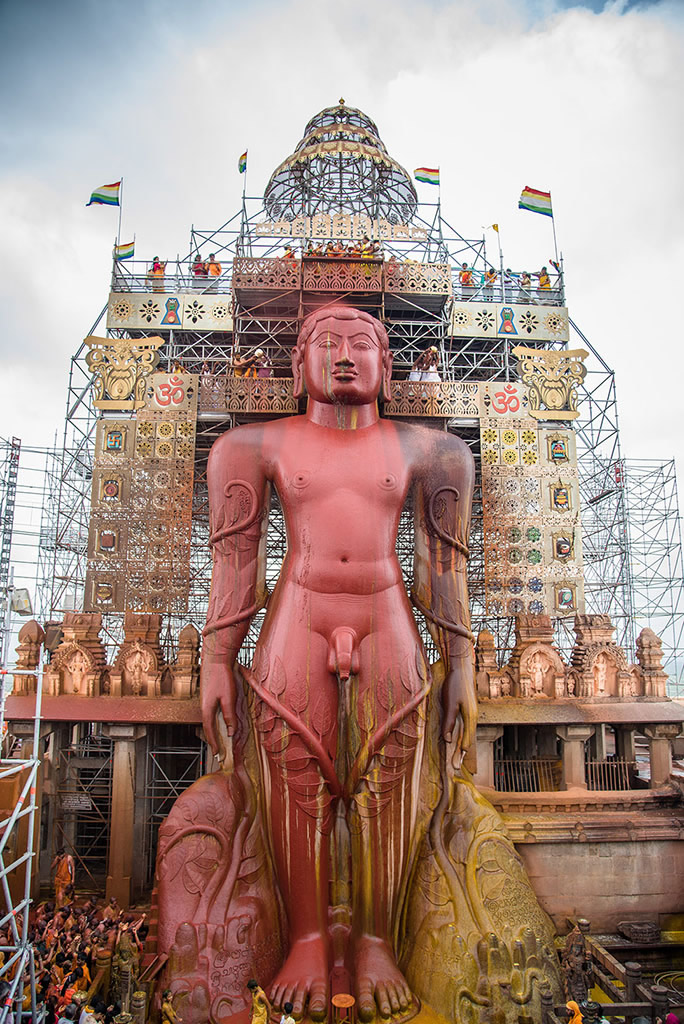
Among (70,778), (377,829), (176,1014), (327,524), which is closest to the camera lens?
(176,1014)

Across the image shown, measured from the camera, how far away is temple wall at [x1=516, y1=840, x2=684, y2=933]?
9.86 meters

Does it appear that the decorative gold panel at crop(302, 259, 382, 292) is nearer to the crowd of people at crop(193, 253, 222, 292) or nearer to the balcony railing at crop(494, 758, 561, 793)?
the crowd of people at crop(193, 253, 222, 292)

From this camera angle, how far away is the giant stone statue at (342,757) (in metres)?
6.59

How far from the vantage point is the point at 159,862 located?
6961 millimetres

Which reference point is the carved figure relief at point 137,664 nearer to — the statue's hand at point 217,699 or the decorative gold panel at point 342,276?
the statue's hand at point 217,699

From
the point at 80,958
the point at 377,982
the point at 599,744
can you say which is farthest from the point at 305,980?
the point at 599,744

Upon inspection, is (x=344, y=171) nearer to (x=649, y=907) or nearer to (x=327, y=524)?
(x=327, y=524)

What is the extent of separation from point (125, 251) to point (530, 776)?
1616cm

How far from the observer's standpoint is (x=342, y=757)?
22.6ft

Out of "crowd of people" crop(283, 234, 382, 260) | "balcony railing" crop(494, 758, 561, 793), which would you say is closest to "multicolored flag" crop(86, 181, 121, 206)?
"crowd of people" crop(283, 234, 382, 260)

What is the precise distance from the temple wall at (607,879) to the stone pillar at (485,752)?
140 cm

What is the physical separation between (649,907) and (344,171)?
16956mm

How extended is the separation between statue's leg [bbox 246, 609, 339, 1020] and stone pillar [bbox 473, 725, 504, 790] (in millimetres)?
4937

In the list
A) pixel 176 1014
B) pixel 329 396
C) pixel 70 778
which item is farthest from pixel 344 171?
pixel 176 1014
